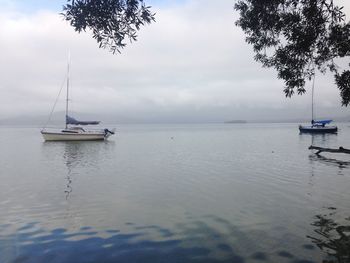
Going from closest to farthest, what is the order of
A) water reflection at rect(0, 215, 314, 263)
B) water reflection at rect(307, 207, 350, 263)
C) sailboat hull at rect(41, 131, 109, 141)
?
water reflection at rect(307, 207, 350, 263), water reflection at rect(0, 215, 314, 263), sailboat hull at rect(41, 131, 109, 141)

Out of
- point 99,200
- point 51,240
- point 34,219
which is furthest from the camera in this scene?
point 99,200

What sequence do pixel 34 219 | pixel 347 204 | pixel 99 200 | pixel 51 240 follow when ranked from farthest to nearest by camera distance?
pixel 99 200
pixel 347 204
pixel 34 219
pixel 51 240

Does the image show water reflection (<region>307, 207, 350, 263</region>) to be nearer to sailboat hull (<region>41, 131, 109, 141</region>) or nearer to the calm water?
the calm water

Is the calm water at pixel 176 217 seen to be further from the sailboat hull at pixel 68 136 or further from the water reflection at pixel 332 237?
the sailboat hull at pixel 68 136

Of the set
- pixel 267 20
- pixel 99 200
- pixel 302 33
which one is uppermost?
pixel 267 20

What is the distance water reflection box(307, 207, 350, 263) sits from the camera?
1094cm

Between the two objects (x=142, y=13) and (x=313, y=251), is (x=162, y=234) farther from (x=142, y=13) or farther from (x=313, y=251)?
(x=142, y=13)

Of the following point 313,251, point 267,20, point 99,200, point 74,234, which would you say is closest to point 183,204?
point 99,200

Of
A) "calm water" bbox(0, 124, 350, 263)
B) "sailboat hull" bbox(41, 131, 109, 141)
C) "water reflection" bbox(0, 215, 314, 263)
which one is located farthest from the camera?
"sailboat hull" bbox(41, 131, 109, 141)

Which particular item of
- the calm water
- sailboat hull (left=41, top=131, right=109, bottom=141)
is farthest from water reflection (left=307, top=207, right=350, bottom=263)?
sailboat hull (left=41, top=131, right=109, bottom=141)

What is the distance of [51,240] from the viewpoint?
12914 millimetres

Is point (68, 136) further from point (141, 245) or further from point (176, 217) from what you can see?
point (141, 245)

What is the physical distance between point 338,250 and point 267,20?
876 cm

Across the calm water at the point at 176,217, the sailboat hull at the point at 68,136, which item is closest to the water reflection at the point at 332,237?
the calm water at the point at 176,217
